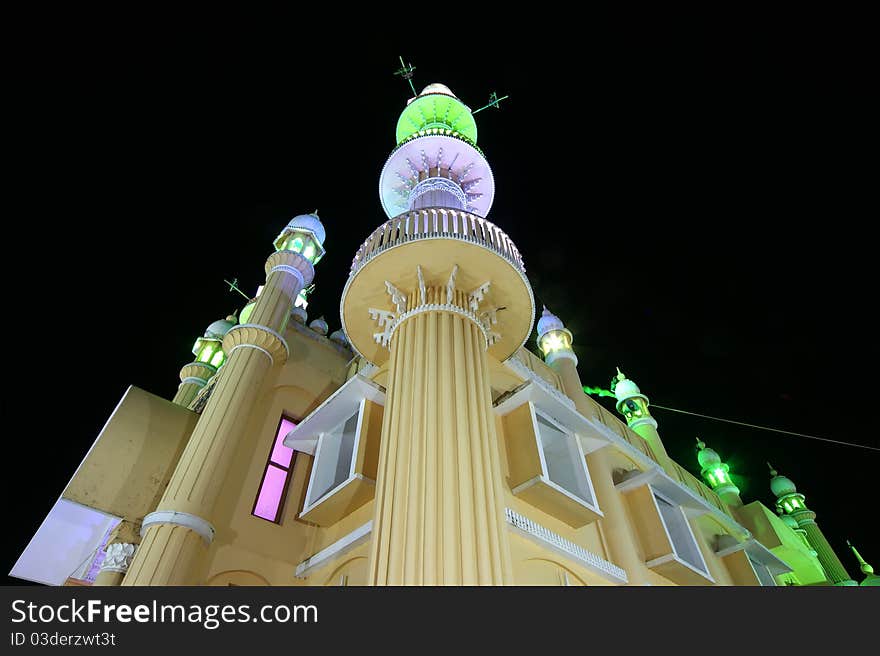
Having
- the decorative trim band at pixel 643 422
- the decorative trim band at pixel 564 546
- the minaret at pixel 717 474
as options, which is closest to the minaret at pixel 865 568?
the minaret at pixel 717 474

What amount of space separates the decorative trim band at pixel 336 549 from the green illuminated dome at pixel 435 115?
9500mm

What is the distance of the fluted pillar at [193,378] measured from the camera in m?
16.5

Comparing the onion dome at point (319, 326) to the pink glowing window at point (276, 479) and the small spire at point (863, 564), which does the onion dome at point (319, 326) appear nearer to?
the pink glowing window at point (276, 479)

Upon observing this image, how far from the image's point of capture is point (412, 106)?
14062 mm

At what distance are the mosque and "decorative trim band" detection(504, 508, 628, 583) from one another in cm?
4

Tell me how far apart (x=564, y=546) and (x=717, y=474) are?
58.2ft

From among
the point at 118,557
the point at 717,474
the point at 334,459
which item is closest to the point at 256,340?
the point at 334,459

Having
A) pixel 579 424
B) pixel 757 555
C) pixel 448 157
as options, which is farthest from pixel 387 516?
pixel 757 555

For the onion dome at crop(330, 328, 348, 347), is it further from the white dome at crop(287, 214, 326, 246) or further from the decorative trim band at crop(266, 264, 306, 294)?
the white dome at crop(287, 214, 326, 246)

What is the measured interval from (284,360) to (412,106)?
24.3ft

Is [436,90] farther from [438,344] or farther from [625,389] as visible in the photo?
[625,389]

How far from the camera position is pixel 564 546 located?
29.5ft

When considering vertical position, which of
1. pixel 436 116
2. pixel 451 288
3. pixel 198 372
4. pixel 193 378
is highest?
pixel 436 116
